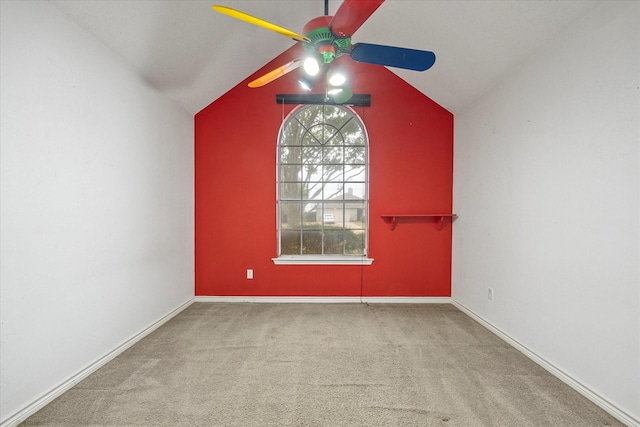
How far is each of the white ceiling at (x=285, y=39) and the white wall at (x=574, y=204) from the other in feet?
0.59

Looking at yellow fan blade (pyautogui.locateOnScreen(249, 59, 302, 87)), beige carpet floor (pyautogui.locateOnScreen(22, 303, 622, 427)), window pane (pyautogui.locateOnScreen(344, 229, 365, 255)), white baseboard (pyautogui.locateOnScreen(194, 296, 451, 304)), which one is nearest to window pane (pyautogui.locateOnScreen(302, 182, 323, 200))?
window pane (pyautogui.locateOnScreen(344, 229, 365, 255))

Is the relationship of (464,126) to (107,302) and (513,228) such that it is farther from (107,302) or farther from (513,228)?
(107,302)

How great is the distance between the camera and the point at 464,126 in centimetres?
316

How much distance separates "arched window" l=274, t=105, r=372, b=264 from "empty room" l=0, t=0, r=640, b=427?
0.09 ft

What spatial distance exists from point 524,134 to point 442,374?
1.98 m

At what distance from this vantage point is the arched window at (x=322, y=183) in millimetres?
3434

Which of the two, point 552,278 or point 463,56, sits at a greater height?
point 463,56

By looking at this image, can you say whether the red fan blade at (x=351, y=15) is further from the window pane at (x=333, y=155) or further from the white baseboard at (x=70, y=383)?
the white baseboard at (x=70, y=383)

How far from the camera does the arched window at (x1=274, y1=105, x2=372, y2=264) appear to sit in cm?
343

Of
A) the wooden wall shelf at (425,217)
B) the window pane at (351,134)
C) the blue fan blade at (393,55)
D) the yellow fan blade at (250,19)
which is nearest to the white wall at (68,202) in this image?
the yellow fan blade at (250,19)

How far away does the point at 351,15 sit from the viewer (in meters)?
1.27

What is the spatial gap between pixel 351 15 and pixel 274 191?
7.56 ft

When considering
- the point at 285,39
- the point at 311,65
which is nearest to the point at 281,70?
the point at 311,65

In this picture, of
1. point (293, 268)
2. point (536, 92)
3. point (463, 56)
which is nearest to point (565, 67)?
point (536, 92)
